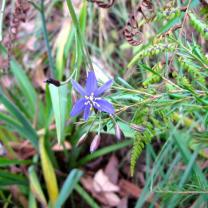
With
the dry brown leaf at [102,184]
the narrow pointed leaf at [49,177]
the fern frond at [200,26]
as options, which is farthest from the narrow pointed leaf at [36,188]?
the fern frond at [200,26]

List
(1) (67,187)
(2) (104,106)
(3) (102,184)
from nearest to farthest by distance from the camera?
(2) (104,106) < (1) (67,187) < (3) (102,184)

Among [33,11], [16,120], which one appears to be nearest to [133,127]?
[16,120]

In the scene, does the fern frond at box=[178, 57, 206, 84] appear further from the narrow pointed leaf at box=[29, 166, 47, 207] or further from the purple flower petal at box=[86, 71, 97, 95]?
the narrow pointed leaf at box=[29, 166, 47, 207]

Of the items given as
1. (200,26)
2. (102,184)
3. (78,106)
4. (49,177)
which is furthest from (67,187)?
(200,26)

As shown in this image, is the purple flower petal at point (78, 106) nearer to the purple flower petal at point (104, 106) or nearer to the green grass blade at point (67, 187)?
the purple flower petal at point (104, 106)

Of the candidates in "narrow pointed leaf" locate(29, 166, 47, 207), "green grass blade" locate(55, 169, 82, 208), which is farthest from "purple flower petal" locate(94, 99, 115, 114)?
"narrow pointed leaf" locate(29, 166, 47, 207)

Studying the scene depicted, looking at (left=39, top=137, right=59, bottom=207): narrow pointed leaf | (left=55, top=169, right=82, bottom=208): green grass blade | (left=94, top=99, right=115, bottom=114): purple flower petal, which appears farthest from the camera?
(left=39, top=137, right=59, bottom=207): narrow pointed leaf

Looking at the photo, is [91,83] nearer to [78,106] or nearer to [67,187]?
[78,106]
